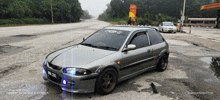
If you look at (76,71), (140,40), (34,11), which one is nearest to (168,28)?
(140,40)

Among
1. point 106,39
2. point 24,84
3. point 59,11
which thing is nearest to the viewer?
point 24,84

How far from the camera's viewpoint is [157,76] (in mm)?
4922

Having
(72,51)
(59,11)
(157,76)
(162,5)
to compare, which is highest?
(162,5)

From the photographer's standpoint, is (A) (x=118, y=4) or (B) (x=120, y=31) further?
(A) (x=118, y=4)

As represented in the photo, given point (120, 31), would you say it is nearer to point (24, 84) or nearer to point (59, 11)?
point (24, 84)

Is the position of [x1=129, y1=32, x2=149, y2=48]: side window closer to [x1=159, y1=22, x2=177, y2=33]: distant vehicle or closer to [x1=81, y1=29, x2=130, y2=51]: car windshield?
[x1=81, y1=29, x2=130, y2=51]: car windshield

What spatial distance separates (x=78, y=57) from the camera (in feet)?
11.6

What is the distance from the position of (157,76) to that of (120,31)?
179 centimetres

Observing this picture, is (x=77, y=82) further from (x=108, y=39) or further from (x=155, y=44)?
(x=155, y=44)

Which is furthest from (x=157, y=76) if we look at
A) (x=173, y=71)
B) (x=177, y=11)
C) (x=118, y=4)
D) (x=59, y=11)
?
(x=118, y=4)

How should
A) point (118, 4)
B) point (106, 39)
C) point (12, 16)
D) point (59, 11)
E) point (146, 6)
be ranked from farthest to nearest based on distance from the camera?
point (118, 4) → point (146, 6) → point (59, 11) → point (12, 16) → point (106, 39)

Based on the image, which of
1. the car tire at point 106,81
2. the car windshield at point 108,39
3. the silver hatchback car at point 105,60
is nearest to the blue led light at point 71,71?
the silver hatchback car at point 105,60

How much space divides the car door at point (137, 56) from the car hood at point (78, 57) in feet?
1.59

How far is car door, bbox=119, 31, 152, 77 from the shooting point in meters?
3.92
